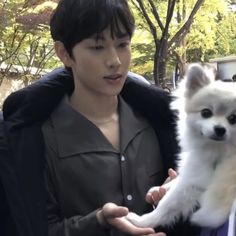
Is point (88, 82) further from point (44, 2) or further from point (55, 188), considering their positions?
point (44, 2)

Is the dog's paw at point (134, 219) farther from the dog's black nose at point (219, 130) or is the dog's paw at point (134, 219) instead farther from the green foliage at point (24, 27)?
the green foliage at point (24, 27)

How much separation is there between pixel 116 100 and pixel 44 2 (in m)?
7.59

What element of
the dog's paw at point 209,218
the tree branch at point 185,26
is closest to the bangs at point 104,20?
the dog's paw at point 209,218

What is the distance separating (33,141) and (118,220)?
48 cm

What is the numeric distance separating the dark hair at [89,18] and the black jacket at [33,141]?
24 centimetres

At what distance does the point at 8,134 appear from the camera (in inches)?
80.9

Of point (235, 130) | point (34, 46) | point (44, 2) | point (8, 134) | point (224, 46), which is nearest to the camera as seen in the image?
point (235, 130)

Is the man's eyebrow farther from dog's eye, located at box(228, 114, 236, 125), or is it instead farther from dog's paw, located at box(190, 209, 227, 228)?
dog's paw, located at box(190, 209, 227, 228)

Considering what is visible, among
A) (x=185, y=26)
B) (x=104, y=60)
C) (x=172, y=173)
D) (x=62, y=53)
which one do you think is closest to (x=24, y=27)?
(x=185, y=26)

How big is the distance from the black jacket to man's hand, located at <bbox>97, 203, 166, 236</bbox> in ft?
0.58

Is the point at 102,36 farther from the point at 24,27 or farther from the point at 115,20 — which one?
the point at 24,27

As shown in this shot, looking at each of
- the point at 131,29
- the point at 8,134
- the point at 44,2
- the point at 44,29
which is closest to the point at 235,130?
the point at 131,29

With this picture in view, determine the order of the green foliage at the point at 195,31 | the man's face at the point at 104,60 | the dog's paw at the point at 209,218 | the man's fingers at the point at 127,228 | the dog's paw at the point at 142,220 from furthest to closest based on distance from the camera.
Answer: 1. the green foliage at the point at 195,31
2. the man's face at the point at 104,60
3. the dog's paw at the point at 142,220
4. the man's fingers at the point at 127,228
5. the dog's paw at the point at 209,218

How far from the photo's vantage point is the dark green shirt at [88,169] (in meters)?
2.08
